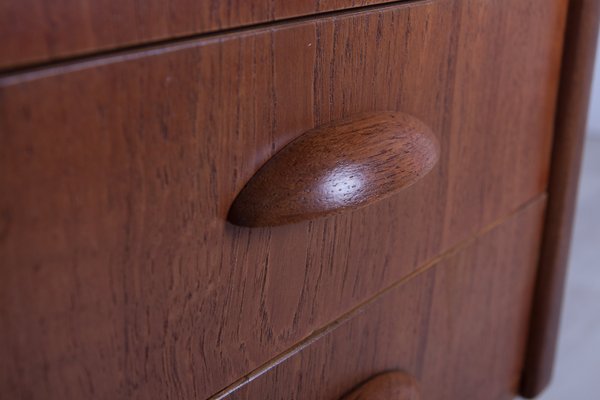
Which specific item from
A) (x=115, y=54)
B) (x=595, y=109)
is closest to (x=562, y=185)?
(x=115, y=54)

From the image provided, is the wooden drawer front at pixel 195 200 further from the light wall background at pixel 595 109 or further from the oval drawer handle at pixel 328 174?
the light wall background at pixel 595 109

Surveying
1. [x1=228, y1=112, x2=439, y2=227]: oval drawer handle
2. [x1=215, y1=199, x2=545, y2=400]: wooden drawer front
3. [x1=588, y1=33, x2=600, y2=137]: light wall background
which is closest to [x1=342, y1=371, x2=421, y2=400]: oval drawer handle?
[x1=215, y1=199, x2=545, y2=400]: wooden drawer front

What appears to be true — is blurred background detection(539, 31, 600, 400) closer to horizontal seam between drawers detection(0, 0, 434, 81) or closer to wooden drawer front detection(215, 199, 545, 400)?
wooden drawer front detection(215, 199, 545, 400)

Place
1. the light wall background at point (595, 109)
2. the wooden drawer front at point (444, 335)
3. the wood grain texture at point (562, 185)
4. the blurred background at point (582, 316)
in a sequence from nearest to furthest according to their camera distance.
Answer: the wooden drawer front at point (444, 335) → the wood grain texture at point (562, 185) → the blurred background at point (582, 316) → the light wall background at point (595, 109)

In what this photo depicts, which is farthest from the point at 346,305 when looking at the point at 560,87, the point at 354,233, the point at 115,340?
the point at 560,87

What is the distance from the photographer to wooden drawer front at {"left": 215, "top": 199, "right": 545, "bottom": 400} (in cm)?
39

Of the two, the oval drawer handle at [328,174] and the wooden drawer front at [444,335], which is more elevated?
the oval drawer handle at [328,174]

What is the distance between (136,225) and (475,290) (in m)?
0.32

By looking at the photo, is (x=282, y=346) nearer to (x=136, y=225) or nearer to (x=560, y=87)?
(x=136, y=225)

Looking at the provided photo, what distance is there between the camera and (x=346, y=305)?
399mm

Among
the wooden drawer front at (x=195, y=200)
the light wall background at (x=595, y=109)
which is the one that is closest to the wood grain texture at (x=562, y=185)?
the wooden drawer front at (x=195, y=200)

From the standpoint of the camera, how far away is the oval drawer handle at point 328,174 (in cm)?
31

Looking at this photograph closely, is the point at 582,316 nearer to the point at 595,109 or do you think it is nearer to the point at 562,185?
the point at 562,185

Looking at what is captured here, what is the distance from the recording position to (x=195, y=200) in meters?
0.29
